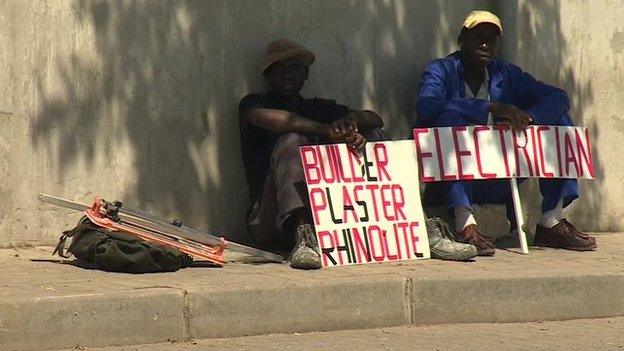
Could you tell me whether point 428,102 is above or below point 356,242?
above

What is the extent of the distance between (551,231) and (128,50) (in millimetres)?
2656

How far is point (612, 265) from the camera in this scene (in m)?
7.61

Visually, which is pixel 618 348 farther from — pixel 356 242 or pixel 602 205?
pixel 602 205

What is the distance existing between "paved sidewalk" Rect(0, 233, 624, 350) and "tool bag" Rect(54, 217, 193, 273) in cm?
7

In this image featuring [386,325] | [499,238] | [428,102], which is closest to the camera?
[386,325]

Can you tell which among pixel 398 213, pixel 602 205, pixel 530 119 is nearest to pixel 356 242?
pixel 398 213

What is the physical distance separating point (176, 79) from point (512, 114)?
187cm

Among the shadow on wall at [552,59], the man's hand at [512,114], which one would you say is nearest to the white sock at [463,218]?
the man's hand at [512,114]

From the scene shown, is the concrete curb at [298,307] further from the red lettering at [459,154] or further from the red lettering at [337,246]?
the red lettering at [459,154]

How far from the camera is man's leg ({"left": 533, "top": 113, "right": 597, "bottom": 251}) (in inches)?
322

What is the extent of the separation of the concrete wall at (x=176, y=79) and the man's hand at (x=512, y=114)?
76cm

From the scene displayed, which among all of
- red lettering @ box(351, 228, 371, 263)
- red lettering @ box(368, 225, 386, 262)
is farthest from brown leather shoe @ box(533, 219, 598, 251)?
red lettering @ box(351, 228, 371, 263)

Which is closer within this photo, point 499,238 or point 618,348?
point 618,348

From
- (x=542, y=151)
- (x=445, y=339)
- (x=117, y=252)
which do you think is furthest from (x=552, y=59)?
(x=117, y=252)
